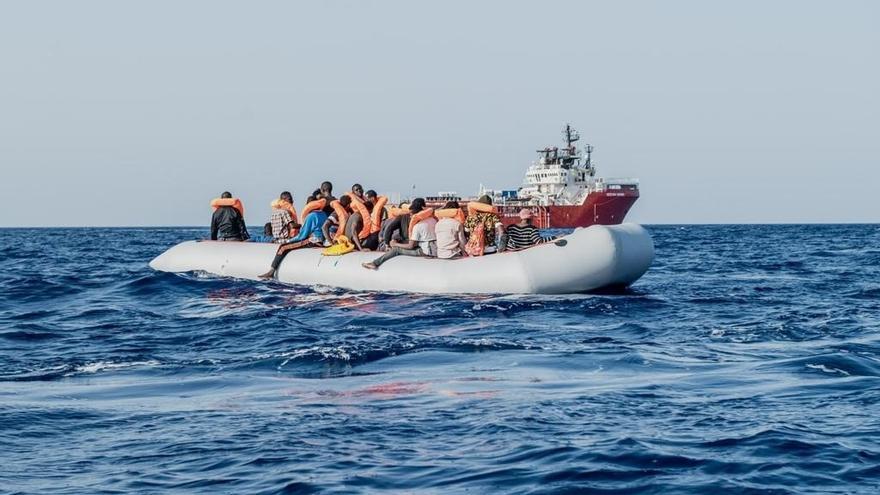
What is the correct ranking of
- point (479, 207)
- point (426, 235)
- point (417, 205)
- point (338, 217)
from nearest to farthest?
1. point (479, 207)
2. point (426, 235)
3. point (417, 205)
4. point (338, 217)

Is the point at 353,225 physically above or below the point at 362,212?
below

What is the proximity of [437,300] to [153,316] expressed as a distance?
4716 mm

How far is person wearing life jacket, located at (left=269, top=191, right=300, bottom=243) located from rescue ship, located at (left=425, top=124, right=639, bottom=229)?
5800 cm

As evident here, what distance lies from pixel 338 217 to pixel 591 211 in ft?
217

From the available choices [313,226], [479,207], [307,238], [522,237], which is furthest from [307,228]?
[522,237]

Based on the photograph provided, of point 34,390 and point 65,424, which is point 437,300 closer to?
→ point 34,390

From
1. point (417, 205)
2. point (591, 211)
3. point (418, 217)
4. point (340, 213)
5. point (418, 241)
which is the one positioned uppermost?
point (591, 211)

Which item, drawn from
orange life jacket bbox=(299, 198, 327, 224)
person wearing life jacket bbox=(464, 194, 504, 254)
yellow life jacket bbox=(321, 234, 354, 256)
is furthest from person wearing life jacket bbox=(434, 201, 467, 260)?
orange life jacket bbox=(299, 198, 327, 224)

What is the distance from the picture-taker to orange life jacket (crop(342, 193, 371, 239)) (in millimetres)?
→ 21625

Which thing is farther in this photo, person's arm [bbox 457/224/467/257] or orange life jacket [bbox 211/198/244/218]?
orange life jacket [bbox 211/198/244/218]

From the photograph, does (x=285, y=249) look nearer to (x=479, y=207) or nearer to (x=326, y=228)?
(x=326, y=228)

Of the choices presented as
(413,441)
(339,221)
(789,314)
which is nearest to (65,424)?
(413,441)

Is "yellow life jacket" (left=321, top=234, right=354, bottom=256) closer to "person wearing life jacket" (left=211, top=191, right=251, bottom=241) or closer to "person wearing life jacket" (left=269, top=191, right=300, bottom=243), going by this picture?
"person wearing life jacket" (left=269, top=191, right=300, bottom=243)

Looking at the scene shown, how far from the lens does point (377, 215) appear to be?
72.0 feet
